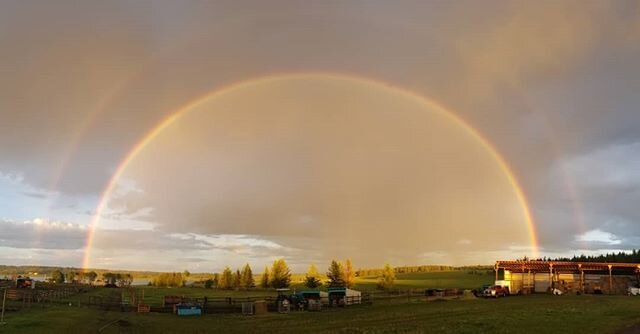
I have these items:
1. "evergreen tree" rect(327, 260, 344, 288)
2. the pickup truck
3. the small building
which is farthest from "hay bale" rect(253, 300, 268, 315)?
"evergreen tree" rect(327, 260, 344, 288)

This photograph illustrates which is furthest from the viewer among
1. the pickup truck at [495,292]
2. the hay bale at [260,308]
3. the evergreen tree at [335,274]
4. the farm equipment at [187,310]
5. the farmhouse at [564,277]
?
the evergreen tree at [335,274]

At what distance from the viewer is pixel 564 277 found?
105m

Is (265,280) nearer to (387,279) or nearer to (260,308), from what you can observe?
(387,279)

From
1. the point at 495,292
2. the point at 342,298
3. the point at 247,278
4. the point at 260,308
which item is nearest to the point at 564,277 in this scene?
the point at 495,292

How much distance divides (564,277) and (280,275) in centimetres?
9575

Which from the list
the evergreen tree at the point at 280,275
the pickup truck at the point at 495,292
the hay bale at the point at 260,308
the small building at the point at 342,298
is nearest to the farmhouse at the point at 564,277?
the pickup truck at the point at 495,292

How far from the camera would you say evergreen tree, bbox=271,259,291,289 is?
586 ft

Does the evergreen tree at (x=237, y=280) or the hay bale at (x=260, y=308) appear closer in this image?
the hay bale at (x=260, y=308)

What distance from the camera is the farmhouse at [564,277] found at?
97.5 meters

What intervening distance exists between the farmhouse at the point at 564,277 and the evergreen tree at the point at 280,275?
86959 mm

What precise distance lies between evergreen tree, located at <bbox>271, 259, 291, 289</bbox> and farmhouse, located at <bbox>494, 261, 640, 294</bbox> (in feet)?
285

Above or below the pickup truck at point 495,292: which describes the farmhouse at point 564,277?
above

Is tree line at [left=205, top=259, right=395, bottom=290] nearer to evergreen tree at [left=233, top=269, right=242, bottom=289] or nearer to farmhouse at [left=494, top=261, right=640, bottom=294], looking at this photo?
evergreen tree at [left=233, top=269, right=242, bottom=289]

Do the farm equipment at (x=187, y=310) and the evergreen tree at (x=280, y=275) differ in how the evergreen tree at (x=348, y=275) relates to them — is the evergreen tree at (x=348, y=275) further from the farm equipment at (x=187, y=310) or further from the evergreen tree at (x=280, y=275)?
the farm equipment at (x=187, y=310)
